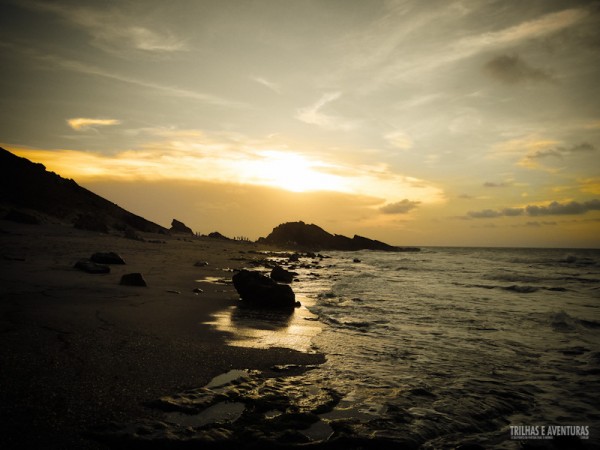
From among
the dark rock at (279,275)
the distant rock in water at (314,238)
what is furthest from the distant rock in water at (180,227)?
the dark rock at (279,275)

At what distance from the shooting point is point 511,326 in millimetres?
9547

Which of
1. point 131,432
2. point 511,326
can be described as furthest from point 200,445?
point 511,326

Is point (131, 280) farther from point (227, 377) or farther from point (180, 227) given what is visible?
point (180, 227)

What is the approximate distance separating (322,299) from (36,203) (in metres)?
35.3

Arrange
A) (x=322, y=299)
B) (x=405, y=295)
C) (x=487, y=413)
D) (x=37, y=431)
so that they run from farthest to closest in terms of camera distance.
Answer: (x=405, y=295)
(x=322, y=299)
(x=487, y=413)
(x=37, y=431)

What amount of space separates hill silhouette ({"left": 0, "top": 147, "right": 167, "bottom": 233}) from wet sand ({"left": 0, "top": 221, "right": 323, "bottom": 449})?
24.7 metres

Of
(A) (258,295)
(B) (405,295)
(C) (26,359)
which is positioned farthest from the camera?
(B) (405,295)

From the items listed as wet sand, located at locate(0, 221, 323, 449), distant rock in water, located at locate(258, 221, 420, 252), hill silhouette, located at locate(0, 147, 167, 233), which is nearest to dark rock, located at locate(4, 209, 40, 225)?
hill silhouette, located at locate(0, 147, 167, 233)

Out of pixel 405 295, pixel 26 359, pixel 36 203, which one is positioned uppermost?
pixel 36 203

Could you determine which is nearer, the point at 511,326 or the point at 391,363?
the point at 391,363

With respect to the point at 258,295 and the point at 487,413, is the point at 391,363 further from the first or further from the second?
the point at 258,295

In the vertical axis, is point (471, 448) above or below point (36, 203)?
below

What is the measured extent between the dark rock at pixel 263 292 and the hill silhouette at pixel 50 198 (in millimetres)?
24386

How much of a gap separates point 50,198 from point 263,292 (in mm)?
36748
